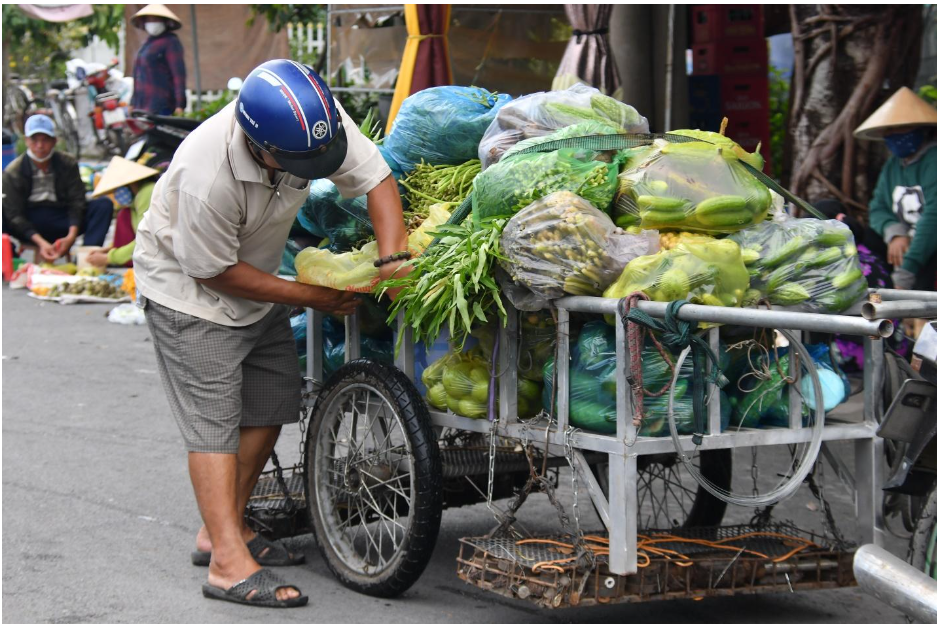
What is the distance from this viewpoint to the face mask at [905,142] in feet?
20.5

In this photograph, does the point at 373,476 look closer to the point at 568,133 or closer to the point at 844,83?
the point at 568,133

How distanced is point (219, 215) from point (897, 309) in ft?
7.09

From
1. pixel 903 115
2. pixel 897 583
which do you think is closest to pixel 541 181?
pixel 897 583

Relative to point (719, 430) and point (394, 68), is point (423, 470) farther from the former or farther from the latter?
point (394, 68)

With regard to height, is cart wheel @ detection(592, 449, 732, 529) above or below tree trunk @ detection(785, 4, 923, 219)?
below

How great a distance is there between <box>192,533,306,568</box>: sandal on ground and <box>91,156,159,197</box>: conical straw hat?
6.26 meters

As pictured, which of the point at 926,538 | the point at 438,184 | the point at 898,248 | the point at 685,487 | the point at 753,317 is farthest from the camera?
the point at 898,248

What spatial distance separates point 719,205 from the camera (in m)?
3.32

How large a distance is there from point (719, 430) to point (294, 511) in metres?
1.92

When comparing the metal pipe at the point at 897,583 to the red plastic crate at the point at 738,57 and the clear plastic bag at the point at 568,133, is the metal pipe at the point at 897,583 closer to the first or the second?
the clear plastic bag at the point at 568,133

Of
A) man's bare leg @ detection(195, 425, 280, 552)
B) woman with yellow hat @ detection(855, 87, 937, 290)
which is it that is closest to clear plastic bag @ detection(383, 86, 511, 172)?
man's bare leg @ detection(195, 425, 280, 552)

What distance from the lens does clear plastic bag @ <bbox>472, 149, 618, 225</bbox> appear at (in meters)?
3.42

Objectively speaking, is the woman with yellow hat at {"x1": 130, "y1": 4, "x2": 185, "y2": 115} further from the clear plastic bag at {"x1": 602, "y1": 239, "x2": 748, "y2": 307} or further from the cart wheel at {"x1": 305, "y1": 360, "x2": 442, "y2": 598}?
the clear plastic bag at {"x1": 602, "y1": 239, "x2": 748, "y2": 307}

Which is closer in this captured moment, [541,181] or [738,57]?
[541,181]
